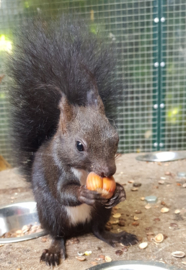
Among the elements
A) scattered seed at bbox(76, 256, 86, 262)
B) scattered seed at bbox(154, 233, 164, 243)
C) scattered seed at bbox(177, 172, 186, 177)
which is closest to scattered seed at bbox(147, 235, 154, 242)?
scattered seed at bbox(154, 233, 164, 243)

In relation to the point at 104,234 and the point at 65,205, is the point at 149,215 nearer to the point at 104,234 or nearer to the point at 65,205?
the point at 104,234

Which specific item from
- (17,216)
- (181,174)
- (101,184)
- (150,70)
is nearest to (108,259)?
(101,184)

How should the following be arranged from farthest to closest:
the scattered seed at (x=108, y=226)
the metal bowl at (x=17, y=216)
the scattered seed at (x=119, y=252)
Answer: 1. the metal bowl at (x=17, y=216)
2. the scattered seed at (x=108, y=226)
3. the scattered seed at (x=119, y=252)

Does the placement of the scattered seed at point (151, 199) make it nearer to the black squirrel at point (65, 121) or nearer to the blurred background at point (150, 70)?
the black squirrel at point (65, 121)

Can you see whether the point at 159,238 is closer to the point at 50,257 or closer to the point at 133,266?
the point at 133,266

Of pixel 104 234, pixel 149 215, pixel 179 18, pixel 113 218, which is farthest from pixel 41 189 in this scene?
pixel 179 18

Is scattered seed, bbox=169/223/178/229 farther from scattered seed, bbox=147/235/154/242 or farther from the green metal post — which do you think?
the green metal post

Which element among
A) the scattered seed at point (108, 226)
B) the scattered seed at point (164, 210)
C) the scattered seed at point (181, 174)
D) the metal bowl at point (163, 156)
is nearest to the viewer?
the scattered seed at point (108, 226)

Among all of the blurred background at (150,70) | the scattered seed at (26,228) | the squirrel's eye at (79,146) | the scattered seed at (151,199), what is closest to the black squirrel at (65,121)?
the squirrel's eye at (79,146)
